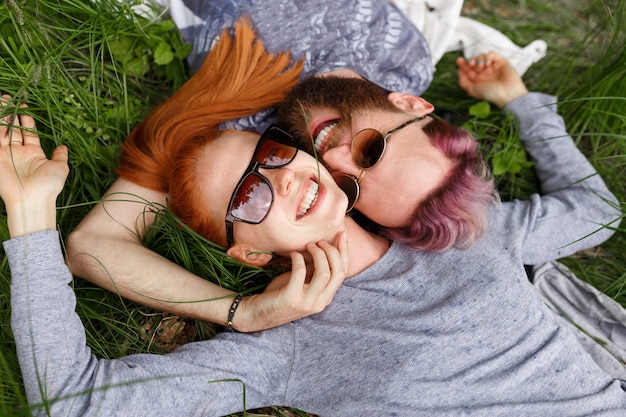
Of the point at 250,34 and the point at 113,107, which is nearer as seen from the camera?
the point at 250,34

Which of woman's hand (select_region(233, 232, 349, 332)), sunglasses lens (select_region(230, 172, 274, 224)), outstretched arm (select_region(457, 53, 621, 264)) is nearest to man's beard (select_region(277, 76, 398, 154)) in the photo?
sunglasses lens (select_region(230, 172, 274, 224))

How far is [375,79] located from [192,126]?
125 centimetres

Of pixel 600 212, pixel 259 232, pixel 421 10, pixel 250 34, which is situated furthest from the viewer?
pixel 421 10

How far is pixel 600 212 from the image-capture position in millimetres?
3336

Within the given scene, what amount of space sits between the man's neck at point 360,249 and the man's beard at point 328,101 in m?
0.52

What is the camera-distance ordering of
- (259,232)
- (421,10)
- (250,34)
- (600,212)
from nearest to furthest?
1. (259,232)
2. (250,34)
3. (600,212)
4. (421,10)

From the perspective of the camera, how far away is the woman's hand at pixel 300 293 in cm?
261

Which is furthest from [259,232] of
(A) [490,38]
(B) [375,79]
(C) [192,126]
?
(A) [490,38]

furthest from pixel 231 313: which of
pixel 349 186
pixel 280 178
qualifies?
pixel 349 186

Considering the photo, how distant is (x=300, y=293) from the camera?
2.60 meters

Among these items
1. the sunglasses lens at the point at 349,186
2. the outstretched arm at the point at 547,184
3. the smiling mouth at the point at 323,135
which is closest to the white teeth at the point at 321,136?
the smiling mouth at the point at 323,135

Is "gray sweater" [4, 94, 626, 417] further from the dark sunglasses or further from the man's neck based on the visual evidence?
the dark sunglasses

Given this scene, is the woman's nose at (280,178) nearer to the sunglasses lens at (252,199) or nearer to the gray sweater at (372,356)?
the sunglasses lens at (252,199)

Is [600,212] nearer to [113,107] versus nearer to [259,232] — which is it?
[259,232]
